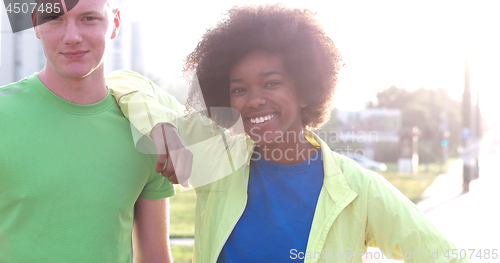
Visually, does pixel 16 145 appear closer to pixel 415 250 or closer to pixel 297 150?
pixel 297 150

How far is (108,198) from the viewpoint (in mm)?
1942

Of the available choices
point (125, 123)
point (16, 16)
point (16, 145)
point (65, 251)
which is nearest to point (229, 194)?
point (125, 123)

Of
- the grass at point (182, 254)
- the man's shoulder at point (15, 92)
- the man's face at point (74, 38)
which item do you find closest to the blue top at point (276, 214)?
the man's face at point (74, 38)

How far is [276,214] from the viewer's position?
2.10 meters

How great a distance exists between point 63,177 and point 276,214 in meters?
0.98

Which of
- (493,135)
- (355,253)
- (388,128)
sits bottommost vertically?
(493,135)

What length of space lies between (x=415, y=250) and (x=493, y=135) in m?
126

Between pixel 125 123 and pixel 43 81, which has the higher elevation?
pixel 43 81

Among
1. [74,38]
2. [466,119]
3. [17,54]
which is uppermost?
[17,54]

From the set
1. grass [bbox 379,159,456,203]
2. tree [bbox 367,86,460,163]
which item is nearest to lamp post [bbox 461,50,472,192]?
grass [bbox 379,159,456,203]

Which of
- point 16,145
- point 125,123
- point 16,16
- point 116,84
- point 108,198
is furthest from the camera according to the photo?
point 16,16

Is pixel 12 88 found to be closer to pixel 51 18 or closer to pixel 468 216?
pixel 51 18

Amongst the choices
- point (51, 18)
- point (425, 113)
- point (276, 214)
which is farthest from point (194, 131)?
point (425, 113)

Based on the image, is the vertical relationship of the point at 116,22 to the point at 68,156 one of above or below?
above
